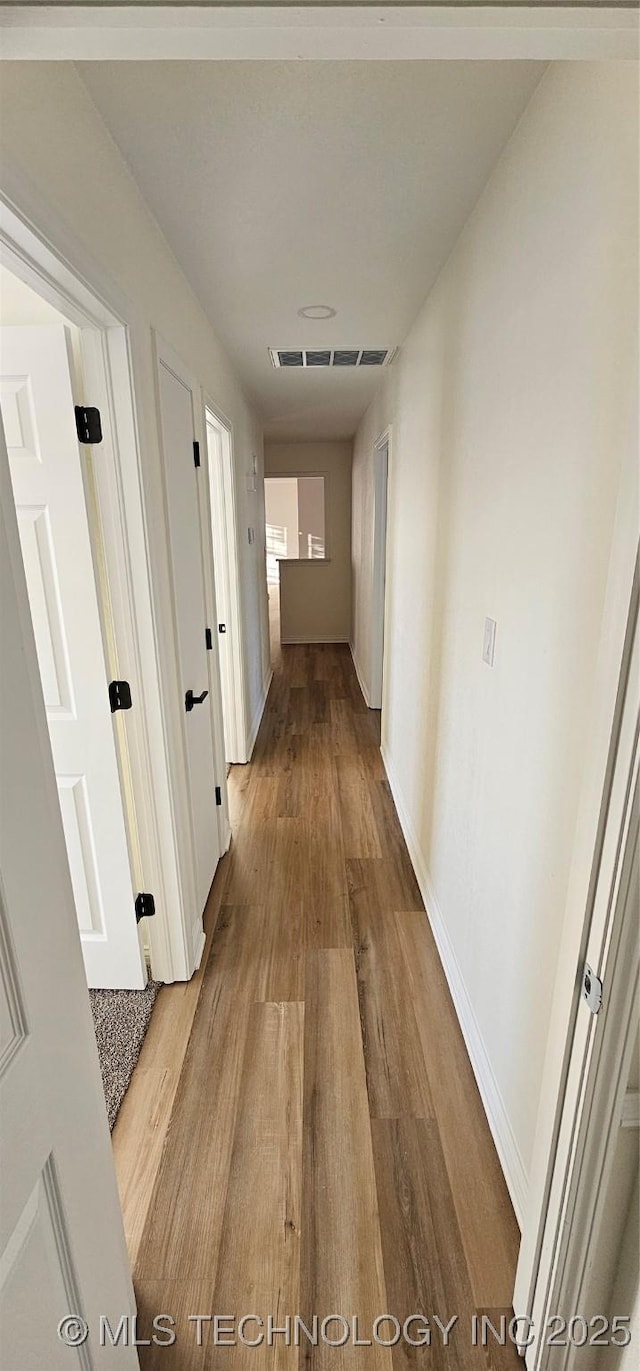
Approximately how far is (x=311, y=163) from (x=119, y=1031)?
2433 mm

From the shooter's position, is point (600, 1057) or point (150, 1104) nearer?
point (600, 1057)

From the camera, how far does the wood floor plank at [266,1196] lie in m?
1.19

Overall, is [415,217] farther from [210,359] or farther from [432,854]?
[432,854]

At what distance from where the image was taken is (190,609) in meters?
2.15

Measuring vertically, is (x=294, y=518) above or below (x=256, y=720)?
above

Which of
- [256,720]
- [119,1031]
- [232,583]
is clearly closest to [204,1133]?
[119,1031]

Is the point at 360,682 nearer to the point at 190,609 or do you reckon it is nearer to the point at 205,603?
the point at 205,603

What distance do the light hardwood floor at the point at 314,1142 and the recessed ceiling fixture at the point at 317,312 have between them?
2.38 meters

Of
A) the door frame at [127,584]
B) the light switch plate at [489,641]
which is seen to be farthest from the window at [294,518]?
the light switch plate at [489,641]

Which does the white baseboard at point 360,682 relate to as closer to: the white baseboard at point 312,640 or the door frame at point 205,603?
the white baseboard at point 312,640

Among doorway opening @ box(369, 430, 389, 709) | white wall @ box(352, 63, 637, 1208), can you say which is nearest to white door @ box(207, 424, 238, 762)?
doorway opening @ box(369, 430, 389, 709)

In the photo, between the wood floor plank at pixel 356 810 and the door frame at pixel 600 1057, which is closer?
the door frame at pixel 600 1057

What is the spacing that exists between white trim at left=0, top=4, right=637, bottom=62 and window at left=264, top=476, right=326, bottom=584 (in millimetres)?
6325

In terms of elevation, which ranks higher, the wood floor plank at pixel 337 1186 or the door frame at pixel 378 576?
the door frame at pixel 378 576
